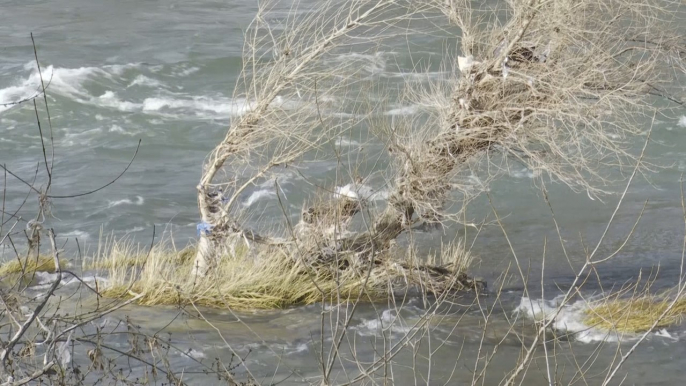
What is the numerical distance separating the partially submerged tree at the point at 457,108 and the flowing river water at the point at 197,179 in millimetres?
523

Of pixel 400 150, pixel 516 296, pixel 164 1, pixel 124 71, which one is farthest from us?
pixel 164 1

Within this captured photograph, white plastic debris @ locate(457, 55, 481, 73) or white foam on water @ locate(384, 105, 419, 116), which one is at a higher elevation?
white plastic debris @ locate(457, 55, 481, 73)

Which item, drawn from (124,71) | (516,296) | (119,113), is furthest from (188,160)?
(516,296)

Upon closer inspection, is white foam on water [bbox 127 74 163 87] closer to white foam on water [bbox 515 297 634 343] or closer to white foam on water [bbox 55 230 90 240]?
white foam on water [bbox 55 230 90 240]

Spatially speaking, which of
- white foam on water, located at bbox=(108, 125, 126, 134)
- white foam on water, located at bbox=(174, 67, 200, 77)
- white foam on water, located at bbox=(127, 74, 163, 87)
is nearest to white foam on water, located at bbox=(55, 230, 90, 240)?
white foam on water, located at bbox=(108, 125, 126, 134)

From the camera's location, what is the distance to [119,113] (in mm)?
20281

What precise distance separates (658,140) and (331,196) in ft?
31.7

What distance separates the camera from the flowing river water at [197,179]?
9.44 m

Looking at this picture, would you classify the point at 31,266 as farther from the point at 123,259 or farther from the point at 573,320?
the point at 573,320

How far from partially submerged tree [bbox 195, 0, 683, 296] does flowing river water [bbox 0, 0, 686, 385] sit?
1.72 ft

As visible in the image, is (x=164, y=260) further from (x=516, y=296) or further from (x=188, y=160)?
(x=188, y=160)

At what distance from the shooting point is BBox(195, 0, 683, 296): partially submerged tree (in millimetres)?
10133

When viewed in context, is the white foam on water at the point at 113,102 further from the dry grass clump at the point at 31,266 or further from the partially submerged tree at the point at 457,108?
the partially submerged tree at the point at 457,108

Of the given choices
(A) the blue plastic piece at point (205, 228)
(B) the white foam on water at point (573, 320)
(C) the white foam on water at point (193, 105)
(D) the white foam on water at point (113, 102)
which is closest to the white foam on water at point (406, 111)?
(A) the blue plastic piece at point (205, 228)
